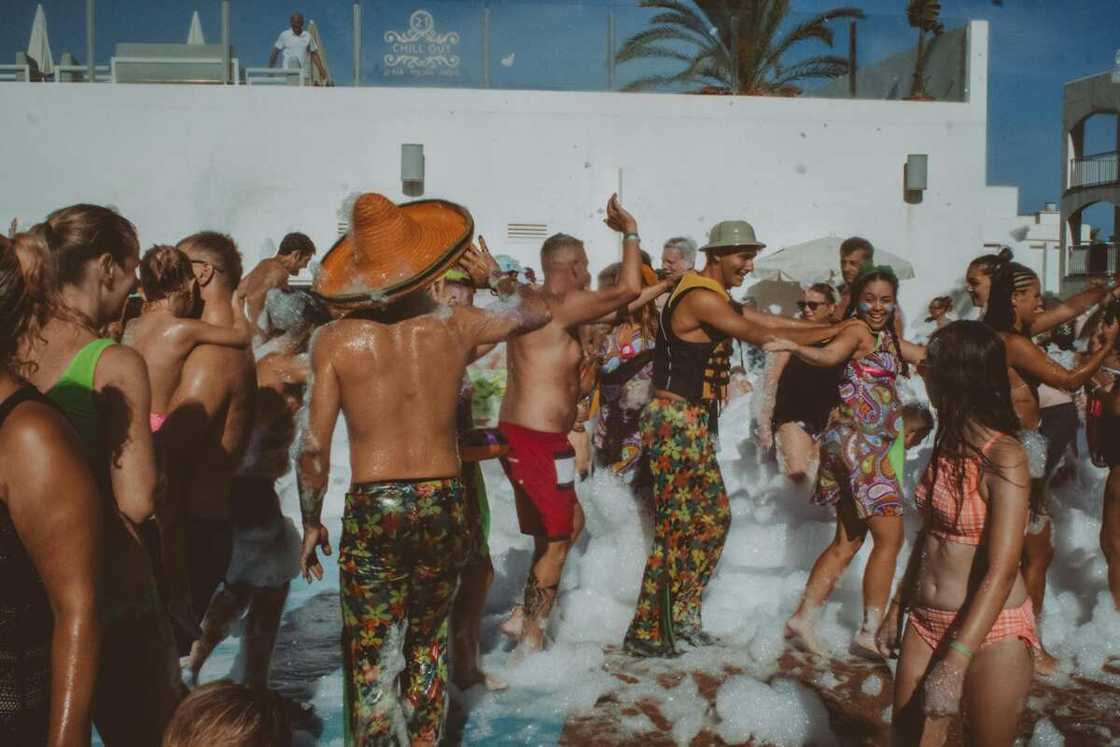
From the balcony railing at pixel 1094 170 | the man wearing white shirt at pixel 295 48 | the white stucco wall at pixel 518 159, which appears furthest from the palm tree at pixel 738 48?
the balcony railing at pixel 1094 170

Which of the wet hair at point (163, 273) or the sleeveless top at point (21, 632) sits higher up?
the wet hair at point (163, 273)

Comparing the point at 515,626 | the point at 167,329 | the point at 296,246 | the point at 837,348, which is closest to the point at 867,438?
the point at 837,348

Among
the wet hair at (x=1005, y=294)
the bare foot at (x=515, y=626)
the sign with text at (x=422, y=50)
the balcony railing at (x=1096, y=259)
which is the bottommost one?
the bare foot at (x=515, y=626)

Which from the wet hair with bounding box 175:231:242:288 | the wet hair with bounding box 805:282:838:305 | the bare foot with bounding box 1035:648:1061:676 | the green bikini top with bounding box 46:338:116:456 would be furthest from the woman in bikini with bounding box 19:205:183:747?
the wet hair with bounding box 805:282:838:305

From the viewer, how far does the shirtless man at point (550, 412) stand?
4.36 metres

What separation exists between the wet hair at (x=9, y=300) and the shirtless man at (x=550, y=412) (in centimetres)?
273

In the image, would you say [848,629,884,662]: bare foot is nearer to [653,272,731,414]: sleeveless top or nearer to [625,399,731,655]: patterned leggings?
[625,399,731,655]: patterned leggings

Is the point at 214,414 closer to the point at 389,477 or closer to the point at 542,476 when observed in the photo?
the point at 389,477

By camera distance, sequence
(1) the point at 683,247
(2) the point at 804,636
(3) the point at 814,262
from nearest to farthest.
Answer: (2) the point at 804,636 < (1) the point at 683,247 < (3) the point at 814,262

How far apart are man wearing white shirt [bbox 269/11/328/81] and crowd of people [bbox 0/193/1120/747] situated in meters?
8.44

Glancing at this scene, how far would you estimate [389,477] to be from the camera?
9.60 feet

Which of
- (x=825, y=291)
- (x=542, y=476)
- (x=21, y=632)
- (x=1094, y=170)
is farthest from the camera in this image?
(x=1094, y=170)

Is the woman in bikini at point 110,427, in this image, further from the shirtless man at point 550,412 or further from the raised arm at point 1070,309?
the raised arm at point 1070,309

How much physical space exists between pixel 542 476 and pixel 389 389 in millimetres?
1553
